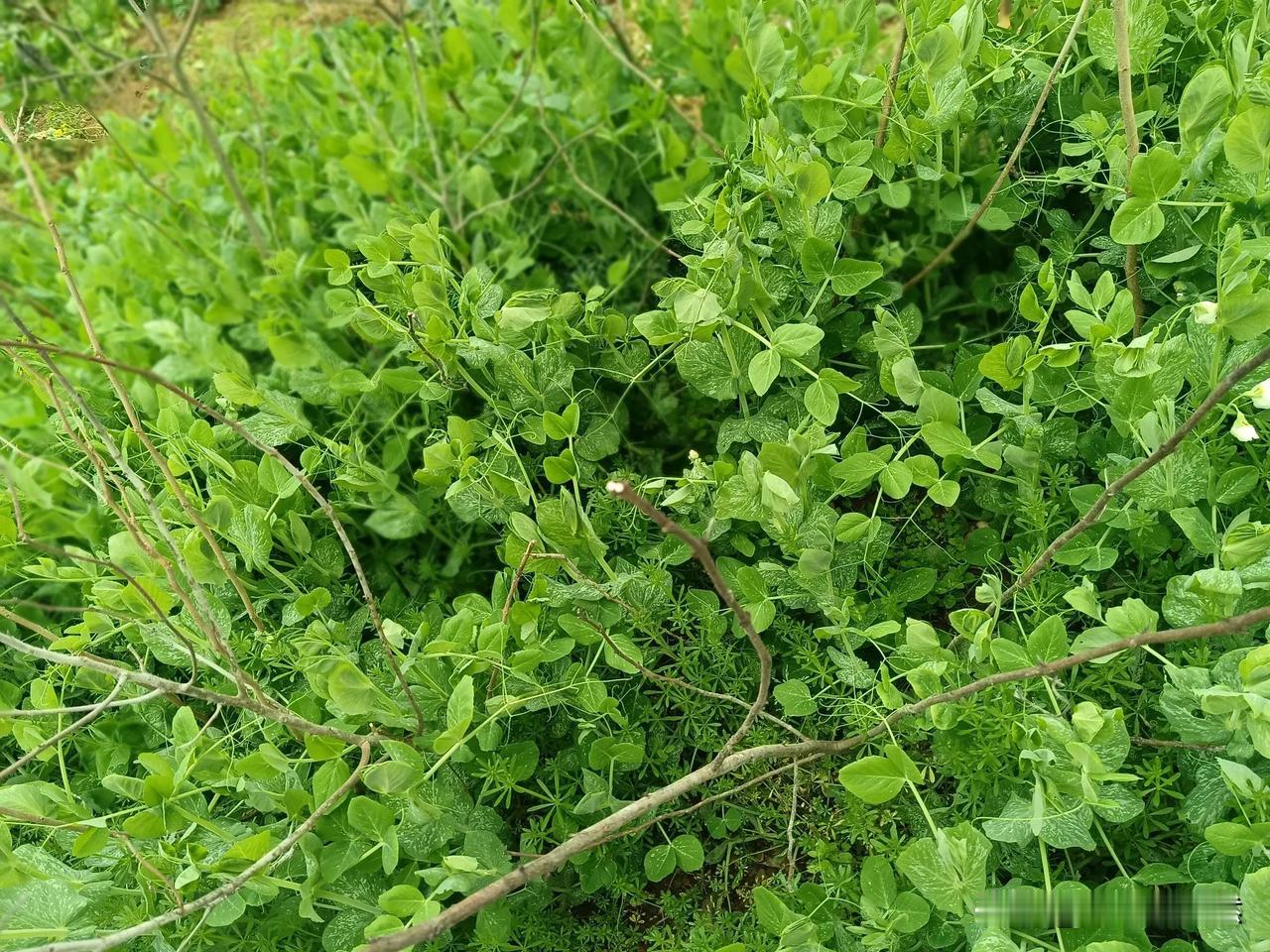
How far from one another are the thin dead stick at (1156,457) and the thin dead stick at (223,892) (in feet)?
3.32

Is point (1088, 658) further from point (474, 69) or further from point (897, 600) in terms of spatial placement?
point (474, 69)

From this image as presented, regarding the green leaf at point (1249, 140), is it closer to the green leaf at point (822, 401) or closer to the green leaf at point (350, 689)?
the green leaf at point (822, 401)

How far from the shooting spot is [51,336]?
9.12ft

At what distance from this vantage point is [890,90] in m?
1.81

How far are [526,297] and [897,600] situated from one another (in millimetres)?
832

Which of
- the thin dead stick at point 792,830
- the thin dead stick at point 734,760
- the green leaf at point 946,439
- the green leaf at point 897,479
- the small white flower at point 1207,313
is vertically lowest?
the thin dead stick at point 792,830

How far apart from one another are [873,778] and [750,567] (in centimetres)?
39

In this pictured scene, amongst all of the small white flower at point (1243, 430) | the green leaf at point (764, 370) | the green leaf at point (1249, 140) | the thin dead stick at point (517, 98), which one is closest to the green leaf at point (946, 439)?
the green leaf at point (764, 370)

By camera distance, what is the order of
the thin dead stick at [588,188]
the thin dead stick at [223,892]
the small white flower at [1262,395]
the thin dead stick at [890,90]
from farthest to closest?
the thin dead stick at [588,188] < the thin dead stick at [890,90] < the small white flower at [1262,395] < the thin dead stick at [223,892]

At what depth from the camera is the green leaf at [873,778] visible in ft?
4.50

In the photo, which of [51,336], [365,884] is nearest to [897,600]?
[365,884]

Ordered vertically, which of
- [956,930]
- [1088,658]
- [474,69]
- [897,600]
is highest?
[474,69]

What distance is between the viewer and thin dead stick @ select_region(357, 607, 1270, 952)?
1.17 m

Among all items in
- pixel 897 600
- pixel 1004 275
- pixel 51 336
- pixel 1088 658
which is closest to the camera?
pixel 1088 658
